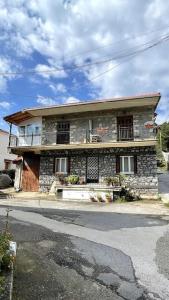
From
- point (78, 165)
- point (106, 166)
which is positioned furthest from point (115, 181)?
point (78, 165)

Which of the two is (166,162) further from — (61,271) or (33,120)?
(61,271)

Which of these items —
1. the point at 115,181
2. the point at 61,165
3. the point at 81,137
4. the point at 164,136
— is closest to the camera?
the point at 115,181

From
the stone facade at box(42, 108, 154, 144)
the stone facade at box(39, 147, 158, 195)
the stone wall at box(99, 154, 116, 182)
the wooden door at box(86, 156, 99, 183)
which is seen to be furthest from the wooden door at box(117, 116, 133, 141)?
the wooden door at box(86, 156, 99, 183)

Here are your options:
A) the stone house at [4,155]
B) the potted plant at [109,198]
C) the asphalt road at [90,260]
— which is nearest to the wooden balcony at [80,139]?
the potted plant at [109,198]

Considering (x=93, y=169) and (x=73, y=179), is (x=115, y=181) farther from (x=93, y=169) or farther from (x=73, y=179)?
(x=73, y=179)

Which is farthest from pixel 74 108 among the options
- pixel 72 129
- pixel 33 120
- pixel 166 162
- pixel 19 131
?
pixel 166 162

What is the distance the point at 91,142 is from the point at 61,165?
3.25 metres

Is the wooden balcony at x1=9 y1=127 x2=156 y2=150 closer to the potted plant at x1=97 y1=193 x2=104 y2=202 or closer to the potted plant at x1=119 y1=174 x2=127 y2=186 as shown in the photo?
the potted plant at x1=119 y1=174 x2=127 y2=186

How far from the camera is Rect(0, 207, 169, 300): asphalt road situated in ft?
13.3

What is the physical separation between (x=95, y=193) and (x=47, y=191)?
488 centimetres

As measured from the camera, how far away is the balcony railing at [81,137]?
60.3 feet

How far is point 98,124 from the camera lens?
19562 millimetres

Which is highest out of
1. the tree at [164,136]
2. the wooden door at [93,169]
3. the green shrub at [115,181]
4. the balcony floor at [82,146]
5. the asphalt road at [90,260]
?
the tree at [164,136]

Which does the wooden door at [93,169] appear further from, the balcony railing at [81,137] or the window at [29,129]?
the window at [29,129]
